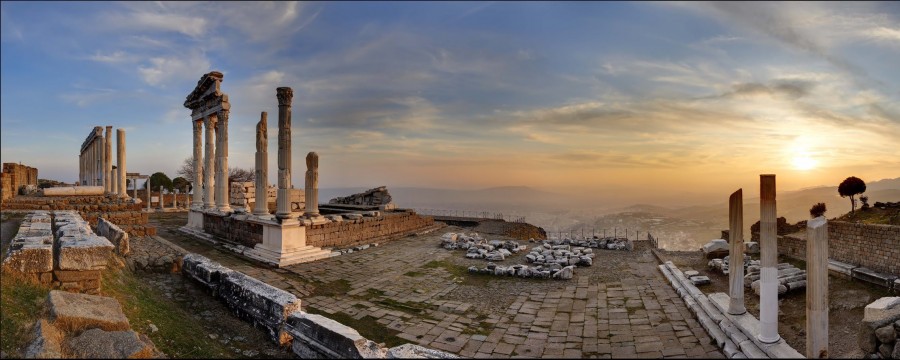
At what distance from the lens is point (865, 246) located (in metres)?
11.5

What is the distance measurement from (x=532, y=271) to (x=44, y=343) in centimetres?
884

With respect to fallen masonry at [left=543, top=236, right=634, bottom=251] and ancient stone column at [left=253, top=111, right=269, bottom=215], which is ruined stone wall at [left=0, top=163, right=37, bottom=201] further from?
fallen masonry at [left=543, top=236, right=634, bottom=251]

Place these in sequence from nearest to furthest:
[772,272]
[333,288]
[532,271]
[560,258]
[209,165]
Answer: [772,272] → [333,288] → [532,271] → [560,258] → [209,165]

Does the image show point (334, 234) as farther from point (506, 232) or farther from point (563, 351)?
point (506, 232)

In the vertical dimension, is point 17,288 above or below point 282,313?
above

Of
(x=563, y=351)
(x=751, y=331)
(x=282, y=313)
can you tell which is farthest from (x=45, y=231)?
(x=751, y=331)

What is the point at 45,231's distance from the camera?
7648 millimetres

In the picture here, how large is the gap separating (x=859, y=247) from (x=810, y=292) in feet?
28.4

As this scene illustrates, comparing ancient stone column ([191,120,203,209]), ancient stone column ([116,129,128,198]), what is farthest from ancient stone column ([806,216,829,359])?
ancient stone column ([116,129,128,198])

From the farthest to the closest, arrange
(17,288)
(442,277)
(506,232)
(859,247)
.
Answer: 1. (506,232)
2. (859,247)
3. (442,277)
4. (17,288)

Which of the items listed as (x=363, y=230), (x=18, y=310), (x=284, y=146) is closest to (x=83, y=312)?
(x=18, y=310)

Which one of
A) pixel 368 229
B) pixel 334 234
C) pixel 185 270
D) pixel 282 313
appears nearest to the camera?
pixel 282 313

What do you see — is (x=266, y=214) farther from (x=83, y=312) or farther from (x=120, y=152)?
(x=120, y=152)

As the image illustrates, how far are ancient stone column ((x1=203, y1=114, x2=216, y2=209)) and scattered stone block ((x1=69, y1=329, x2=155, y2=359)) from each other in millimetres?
14087
